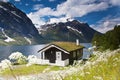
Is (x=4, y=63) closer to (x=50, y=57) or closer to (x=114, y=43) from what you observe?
(x=114, y=43)

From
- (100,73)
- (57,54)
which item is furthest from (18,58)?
(57,54)

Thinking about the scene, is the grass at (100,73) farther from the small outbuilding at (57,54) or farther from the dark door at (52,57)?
the dark door at (52,57)

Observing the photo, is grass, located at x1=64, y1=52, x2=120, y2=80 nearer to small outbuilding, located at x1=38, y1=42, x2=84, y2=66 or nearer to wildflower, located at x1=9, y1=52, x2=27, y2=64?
wildflower, located at x1=9, y1=52, x2=27, y2=64

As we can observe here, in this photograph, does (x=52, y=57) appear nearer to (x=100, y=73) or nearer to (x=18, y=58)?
(x=100, y=73)

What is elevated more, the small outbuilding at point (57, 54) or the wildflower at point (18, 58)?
the small outbuilding at point (57, 54)

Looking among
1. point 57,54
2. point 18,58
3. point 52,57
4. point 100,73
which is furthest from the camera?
point 52,57

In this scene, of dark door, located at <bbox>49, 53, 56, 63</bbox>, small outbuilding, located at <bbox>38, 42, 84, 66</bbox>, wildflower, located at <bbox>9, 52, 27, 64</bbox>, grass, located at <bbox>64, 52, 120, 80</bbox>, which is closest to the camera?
wildflower, located at <bbox>9, 52, 27, 64</bbox>

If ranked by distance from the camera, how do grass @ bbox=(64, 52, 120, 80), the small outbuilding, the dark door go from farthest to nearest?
the dark door → the small outbuilding → grass @ bbox=(64, 52, 120, 80)

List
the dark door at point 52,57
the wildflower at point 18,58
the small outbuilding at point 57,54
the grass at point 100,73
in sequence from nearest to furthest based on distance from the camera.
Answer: the wildflower at point 18,58, the grass at point 100,73, the small outbuilding at point 57,54, the dark door at point 52,57

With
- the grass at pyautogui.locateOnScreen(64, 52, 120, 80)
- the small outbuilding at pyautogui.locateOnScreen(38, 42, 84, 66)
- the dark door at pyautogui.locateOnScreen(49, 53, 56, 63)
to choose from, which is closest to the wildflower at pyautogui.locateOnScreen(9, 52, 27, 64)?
the grass at pyautogui.locateOnScreen(64, 52, 120, 80)

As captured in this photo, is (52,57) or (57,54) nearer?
(57,54)

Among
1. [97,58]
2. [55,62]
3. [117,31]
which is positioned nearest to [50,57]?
[55,62]

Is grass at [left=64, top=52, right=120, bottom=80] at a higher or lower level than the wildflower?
lower

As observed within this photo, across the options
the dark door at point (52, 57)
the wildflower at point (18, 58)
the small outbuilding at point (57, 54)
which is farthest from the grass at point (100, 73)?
the dark door at point (52, 57)
